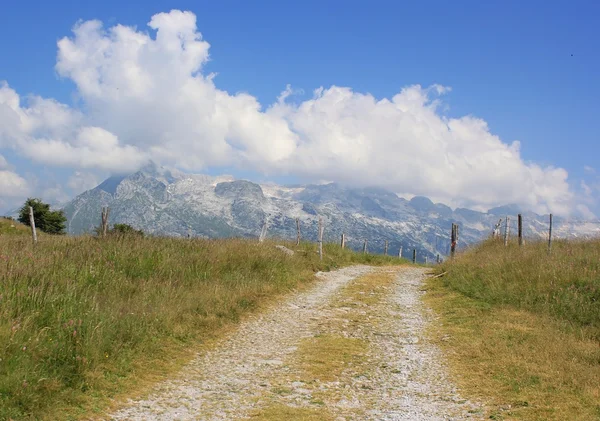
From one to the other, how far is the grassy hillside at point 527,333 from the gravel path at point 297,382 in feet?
2.10

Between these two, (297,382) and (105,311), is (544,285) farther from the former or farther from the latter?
(105,311)

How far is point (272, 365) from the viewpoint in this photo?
8133 millimetres

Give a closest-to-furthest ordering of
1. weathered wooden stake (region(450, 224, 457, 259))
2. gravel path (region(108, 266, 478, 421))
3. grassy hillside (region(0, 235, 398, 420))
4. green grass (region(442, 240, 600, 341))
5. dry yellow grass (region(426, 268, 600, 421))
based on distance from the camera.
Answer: grassy hillside (region(0, 235, 398, 420)) < gravel path (region(108, 266, 478, 421)) < dry yellow grass (region(426, 268, 600, 421)) < green grass (region(442, 240, 600, 341)) < weathered wooden stake (region(450, 224, 457, 259))

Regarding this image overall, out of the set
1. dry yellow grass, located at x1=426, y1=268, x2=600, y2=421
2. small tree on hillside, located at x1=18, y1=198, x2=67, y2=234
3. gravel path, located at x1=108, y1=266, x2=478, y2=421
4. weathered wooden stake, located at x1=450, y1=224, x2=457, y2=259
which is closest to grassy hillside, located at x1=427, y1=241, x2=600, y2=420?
dry yellow grass, located at x1=426, y1=268, x2=600, y2=421

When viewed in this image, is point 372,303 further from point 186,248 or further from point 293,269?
point 186,248

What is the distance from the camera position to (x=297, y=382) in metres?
7.33

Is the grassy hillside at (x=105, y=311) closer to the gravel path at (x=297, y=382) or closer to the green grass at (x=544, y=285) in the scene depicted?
the gravel path at (x=297, y=382)

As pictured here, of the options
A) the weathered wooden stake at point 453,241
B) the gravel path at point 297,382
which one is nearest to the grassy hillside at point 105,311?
the gravel path at point 297,382

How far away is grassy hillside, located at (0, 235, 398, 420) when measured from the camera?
5.93 m

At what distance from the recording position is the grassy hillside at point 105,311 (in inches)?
233

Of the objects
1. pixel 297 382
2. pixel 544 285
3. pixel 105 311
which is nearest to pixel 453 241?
pixel 544 285

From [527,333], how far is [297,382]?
589cm

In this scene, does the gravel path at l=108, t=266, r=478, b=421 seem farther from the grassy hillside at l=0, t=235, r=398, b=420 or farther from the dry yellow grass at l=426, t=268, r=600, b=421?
the grassy hillside at l=0, t=235, r=398, b=420

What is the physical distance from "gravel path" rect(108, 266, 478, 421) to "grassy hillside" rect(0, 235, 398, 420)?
2.11ft
